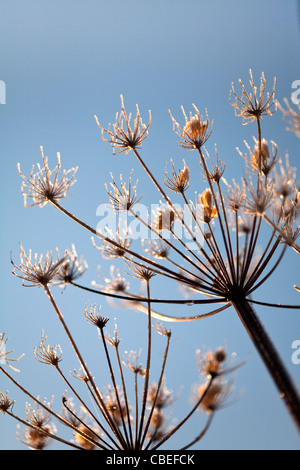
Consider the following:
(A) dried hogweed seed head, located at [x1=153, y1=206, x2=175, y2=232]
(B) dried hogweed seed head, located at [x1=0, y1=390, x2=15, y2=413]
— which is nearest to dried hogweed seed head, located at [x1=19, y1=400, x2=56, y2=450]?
(B) dried hogweed seed head, located at [x1=0, y1=390, x2=15, y2=413]

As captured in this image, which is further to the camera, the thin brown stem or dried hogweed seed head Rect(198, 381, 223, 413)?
dried hogweed seed head Rect(198, 381, 223, 413)

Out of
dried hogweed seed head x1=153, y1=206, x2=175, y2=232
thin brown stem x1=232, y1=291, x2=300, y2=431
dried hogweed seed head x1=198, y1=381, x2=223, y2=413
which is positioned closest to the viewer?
thin brown stem x1=232, y1=291, x2=300, y2=431

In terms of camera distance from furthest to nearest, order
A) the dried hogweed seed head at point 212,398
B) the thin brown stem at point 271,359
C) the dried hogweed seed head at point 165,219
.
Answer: the dried hogweed seed head at point 165,219
the dried hogweed seed head at point 212,398
the thin brown stem at point 271,359

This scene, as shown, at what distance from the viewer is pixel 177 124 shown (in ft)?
17.9

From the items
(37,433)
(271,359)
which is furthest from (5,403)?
(271,359)

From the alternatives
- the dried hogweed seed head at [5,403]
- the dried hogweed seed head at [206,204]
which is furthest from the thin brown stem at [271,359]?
the dried hogweed seed head at [5,403]

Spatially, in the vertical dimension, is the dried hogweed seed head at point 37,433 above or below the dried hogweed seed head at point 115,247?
below

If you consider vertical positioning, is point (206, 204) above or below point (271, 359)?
above

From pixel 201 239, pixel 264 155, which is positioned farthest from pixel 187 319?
pixel 264 155

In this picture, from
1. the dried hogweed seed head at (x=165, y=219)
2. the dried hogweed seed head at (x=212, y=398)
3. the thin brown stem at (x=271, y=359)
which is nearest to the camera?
the thin brown stem at (x=271, y=359)

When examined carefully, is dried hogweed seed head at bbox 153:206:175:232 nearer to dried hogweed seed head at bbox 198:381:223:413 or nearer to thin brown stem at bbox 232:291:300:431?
thin brown stem at bbox 232:291:300:431

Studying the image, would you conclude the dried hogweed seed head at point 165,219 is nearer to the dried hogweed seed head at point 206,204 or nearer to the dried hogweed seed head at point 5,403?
the dried hogweed seed head at point 206,204

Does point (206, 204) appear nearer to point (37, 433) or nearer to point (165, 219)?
point (165, 219)

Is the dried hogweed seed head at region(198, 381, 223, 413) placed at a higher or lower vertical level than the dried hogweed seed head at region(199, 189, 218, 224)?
lower
